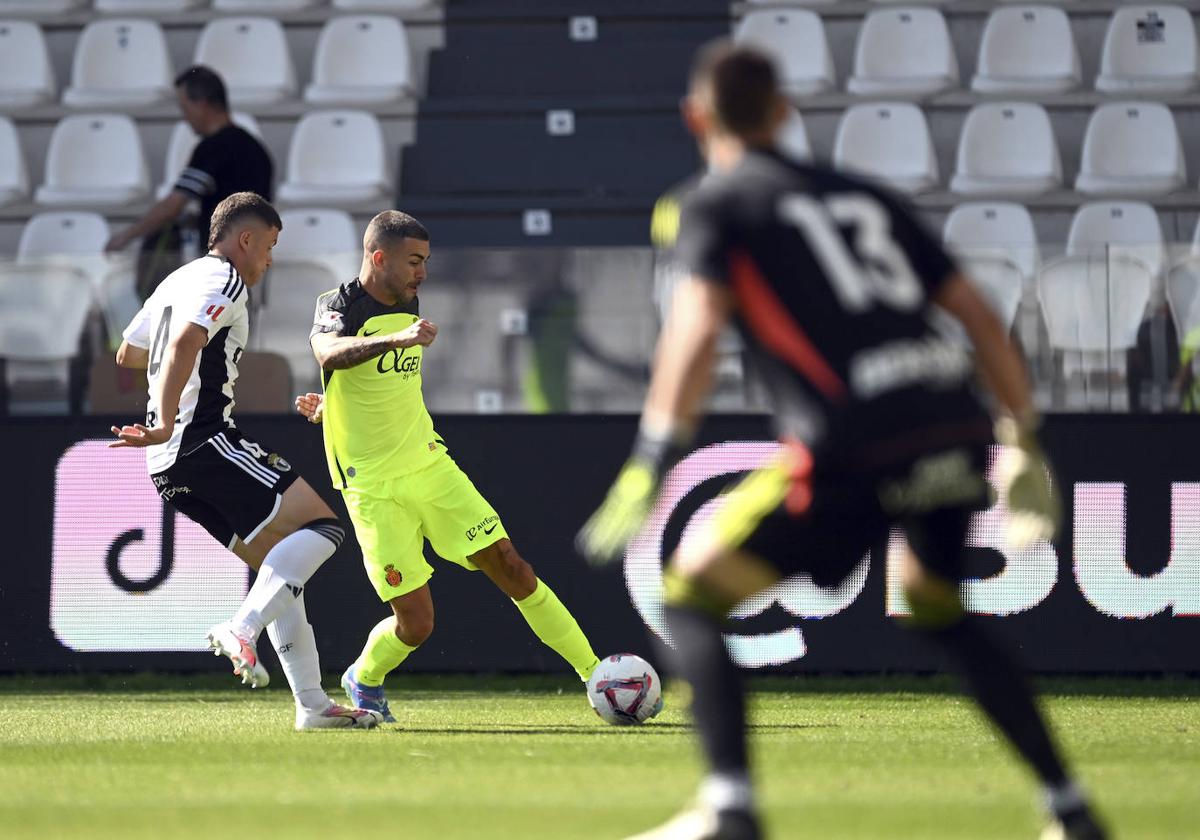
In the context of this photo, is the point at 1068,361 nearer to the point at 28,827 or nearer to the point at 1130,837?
the point at 1130,837

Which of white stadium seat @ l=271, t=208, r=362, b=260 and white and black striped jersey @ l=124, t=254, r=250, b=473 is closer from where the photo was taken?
white and black striped jersey @ l=124, t=254, r=250, b=473

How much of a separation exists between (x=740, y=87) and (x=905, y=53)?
11269 millimetres

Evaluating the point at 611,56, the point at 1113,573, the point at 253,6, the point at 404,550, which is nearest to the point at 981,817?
the point at 404,550

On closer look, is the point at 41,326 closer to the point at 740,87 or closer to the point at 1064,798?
the point at 740,87

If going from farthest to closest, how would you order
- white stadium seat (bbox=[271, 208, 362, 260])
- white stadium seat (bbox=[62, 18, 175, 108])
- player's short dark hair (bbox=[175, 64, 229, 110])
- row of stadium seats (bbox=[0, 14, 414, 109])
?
white stadium seat (bbox=[62, 18, 175, 108]) < row of stadium seats (bbox=[0, 14, 414, 109]) < white stadium seat (bbox=[271, 208, 362, 260]) < player's short dark hair (bbox=[175, 64, 229, 110])

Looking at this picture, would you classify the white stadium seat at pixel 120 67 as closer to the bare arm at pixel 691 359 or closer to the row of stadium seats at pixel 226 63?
the row of stadium seats at pixel 226 63

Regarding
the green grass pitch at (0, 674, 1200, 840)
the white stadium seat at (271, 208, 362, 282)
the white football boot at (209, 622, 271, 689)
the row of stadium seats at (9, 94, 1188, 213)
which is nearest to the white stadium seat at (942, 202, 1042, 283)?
the row of stadium seats at (9, 94, 1188, 213)

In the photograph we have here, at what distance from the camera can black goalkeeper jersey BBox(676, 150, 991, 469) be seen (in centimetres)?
402

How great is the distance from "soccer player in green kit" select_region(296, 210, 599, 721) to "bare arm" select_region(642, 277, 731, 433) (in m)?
3.78

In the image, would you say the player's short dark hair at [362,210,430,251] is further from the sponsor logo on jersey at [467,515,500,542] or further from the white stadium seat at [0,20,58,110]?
the white stadium seat at [0,20,58,110]

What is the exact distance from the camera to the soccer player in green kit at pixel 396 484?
7.73 metres

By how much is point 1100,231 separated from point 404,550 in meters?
7.32

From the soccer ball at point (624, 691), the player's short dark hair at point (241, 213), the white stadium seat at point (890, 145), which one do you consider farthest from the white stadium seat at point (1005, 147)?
the player's short dark hair at point (241, 213)

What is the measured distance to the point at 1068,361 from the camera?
9.70 m
